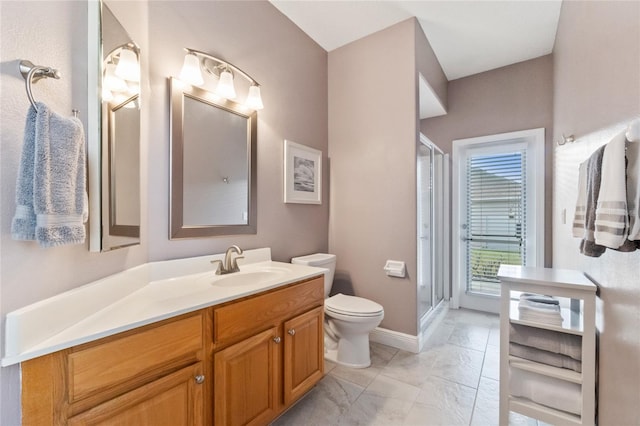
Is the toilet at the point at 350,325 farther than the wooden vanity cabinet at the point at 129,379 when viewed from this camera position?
Yes

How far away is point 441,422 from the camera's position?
59.9 inches

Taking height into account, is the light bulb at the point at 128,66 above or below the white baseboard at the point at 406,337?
above

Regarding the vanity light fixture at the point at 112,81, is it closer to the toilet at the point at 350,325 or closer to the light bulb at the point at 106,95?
the light bulb at the point at 106,95

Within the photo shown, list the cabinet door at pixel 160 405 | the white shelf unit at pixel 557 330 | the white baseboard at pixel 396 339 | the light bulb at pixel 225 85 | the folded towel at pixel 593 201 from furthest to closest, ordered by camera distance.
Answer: the white baseboard at pixel 396 339 < the light bulb at pixel 225 85 < the white shelf unit at pixel 557 330 < the folded towel at pixel 593 201 < the cabinet door at pixel 160 405

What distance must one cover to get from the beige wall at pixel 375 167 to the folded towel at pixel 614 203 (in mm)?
1442

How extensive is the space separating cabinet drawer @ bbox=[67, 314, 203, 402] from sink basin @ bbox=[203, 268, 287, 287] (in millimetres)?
442

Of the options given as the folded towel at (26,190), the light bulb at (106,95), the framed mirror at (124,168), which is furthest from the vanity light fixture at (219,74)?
the folded towel at (26,190)

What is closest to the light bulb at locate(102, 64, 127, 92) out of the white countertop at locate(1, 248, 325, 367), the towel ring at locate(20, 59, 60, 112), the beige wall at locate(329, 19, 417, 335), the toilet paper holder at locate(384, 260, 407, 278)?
the towel ring at locate(20, 59, 60, 112)

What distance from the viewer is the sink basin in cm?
153

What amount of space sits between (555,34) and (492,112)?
0.81 metres

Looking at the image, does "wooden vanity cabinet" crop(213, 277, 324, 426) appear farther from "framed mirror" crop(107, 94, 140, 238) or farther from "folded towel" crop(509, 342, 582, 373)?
"folded towel" crop(509, 342, 582, 373)

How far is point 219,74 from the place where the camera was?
5.71 feet

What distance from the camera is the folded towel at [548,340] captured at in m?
1.35

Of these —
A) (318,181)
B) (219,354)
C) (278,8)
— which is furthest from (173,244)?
(278,8)
